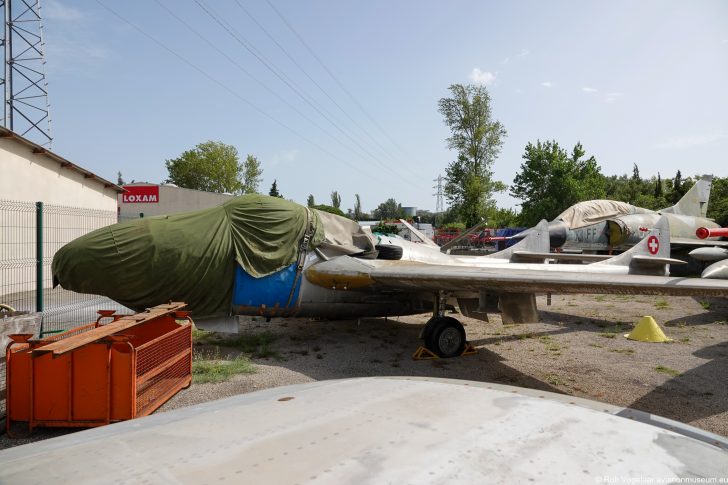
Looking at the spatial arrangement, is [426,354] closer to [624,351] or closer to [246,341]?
[246,341]

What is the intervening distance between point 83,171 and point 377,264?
1321 centimetres

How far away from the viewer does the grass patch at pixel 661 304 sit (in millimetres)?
11900

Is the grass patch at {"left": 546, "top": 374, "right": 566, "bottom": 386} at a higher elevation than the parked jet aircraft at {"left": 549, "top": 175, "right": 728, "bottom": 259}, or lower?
lower

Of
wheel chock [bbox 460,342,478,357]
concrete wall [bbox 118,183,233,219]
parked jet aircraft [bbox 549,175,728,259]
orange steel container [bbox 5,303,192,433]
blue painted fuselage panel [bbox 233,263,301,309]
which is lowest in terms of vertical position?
wheel chock [bbox 460,342,478,357]

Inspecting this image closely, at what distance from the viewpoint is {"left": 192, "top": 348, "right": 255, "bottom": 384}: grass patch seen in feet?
17.9

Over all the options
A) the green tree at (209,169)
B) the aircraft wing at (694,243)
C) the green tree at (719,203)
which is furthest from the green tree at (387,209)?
the aircraft wing at (694,243)

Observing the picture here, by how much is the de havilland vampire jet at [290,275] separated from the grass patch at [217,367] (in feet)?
2.04

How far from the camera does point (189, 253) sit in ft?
20.3

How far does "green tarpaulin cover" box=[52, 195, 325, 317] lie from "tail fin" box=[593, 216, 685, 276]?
7355 mm

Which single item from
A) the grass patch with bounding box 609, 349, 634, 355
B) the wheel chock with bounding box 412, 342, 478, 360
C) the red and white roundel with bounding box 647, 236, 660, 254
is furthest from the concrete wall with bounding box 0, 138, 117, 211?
the red and white roundel with bounding box 647, 236, 660, 254

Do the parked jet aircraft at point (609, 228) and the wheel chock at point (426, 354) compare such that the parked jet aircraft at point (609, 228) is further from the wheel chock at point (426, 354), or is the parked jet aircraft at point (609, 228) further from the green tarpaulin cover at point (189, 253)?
the green tarpaulin cover at point (189, 253)

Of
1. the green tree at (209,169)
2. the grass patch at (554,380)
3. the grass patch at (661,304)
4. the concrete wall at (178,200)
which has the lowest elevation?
the grass patch at (554,380)

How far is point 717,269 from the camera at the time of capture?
10.0 meters

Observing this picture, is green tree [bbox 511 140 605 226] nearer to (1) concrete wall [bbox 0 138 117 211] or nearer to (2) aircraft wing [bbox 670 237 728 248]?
(2) aircraft wing [bbox 670 237 728 248]
